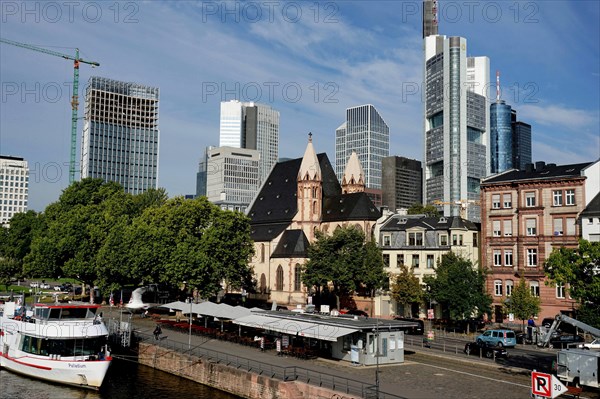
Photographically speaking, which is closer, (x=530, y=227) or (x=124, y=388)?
(x=124, y=388)

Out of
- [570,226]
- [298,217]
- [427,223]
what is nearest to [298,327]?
[570,226]

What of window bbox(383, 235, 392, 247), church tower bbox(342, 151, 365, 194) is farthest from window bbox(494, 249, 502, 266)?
church tower bbox(342, 151, 365, 194)

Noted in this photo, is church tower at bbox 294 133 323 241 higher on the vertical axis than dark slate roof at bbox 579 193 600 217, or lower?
higher

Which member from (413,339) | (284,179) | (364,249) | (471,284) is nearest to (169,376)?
(413,339)

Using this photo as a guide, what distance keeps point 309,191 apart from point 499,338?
187 feet

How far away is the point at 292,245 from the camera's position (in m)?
102

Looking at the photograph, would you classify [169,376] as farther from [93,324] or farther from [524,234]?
[524,234]

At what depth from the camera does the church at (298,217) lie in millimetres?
99625

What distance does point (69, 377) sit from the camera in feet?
149

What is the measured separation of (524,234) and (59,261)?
6143 cm

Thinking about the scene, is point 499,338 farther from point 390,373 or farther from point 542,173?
point 542,173

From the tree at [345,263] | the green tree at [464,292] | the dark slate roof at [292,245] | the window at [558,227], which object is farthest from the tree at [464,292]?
the dark slate roof at [292,245]

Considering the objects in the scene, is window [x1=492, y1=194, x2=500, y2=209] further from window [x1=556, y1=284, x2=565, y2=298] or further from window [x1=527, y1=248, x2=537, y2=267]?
window [x1=556, y1=284, x2=565, y2=298]

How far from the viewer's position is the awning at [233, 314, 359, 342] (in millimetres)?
42375
